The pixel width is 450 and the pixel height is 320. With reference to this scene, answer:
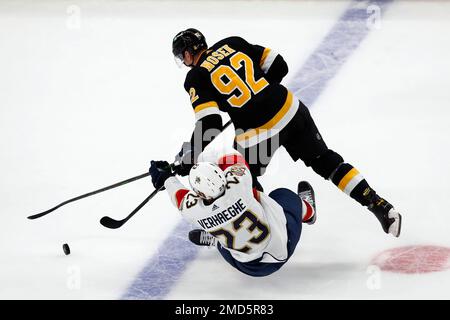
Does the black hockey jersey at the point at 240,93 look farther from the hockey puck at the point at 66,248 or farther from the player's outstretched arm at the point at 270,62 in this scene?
the hockey puck at the point at 66,248

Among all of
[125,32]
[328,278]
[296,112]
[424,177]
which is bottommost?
[328,278]

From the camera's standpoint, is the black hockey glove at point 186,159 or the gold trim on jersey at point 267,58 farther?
the gold trim on jersey at point 267,58

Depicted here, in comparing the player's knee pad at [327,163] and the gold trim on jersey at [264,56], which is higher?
the gold trim on jersey at [264,56]

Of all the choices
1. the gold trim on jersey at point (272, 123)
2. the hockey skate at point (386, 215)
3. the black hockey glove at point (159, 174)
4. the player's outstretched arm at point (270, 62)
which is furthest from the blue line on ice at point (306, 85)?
the player's outstretched arm at point (270, 62)

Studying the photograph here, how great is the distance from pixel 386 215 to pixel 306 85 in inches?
60.6

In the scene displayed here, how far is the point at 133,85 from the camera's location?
523 cm

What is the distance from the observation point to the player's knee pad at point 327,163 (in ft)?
12.3

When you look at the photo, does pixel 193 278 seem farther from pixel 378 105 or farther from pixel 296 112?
pixel 378 105

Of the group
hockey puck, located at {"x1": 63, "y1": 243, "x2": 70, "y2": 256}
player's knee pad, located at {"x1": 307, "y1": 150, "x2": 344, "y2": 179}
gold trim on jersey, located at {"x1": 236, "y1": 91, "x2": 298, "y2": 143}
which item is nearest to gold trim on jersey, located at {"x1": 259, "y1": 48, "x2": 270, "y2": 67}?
gold trim on jersey, located at {"x1": 236, "y1": 91, "x2": 298, "y2": 143}

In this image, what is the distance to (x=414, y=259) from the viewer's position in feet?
11.9

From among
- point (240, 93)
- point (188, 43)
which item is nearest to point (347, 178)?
point (240, 93)

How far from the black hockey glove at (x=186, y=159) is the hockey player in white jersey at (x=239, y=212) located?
0.28 feet

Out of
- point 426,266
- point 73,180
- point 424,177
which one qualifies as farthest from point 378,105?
point 73,180

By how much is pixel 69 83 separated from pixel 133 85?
411 mm
